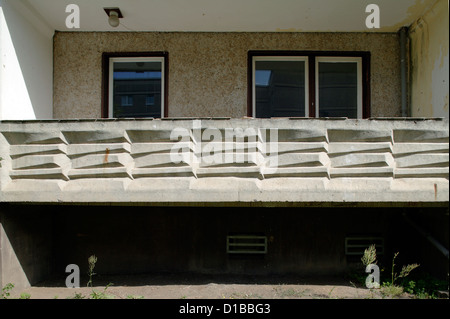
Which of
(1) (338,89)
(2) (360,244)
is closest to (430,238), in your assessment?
(2) (360,244)

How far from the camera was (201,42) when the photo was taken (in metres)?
6.53

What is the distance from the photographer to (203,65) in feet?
21.3

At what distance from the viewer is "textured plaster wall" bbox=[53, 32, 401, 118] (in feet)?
21.4

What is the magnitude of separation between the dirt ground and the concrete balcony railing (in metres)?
1.40

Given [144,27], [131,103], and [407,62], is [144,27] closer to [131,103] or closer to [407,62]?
[131,103]

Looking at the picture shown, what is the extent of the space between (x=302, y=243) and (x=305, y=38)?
3.74 meters

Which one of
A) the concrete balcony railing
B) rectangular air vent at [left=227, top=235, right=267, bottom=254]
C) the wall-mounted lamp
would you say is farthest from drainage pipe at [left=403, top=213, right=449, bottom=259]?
the wall-mounted lamp

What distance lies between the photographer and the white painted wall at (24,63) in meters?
5.24

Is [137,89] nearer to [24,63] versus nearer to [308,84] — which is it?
[24,63]

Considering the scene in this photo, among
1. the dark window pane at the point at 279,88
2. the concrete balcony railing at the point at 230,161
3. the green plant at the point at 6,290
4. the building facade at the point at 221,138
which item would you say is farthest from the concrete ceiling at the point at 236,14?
the green plant at the point at 6,290

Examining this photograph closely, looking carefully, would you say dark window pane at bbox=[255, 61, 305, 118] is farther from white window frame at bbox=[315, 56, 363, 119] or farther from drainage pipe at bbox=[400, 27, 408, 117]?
drainage pipe at bbox=[400, 27, 408, 117]

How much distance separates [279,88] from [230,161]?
259 centimetres

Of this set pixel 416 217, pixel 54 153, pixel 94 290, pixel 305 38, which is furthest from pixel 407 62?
pixel 94 290

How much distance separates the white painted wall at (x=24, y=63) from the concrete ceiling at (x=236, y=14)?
0.23m
